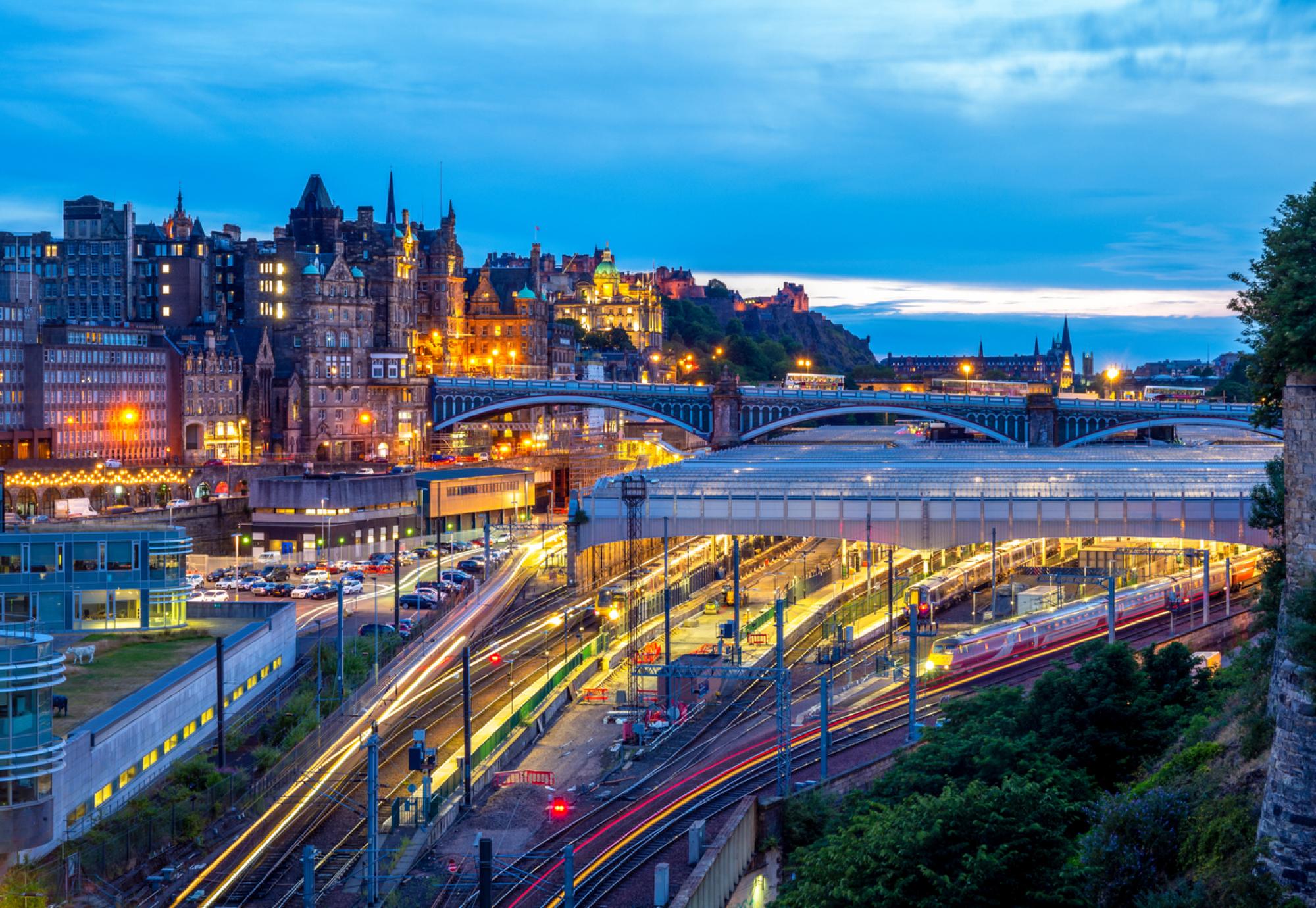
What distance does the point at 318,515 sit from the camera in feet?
290

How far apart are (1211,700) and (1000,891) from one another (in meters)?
13.5

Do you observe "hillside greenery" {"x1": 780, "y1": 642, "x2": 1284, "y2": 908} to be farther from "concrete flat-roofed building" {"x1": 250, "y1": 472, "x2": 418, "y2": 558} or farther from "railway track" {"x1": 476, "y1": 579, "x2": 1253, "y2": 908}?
"concrete flat-roofed building" {"x1": 250, "y1": 472, "x2": 418, "y2": 558}

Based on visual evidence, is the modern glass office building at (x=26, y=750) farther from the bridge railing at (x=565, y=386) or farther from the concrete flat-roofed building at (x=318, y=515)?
the bridge railing at (x=565, y=386)

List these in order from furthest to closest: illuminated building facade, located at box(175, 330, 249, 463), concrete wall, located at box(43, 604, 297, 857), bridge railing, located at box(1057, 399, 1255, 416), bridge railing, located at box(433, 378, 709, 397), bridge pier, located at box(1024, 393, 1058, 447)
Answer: bridge railing, located at box(433, 378, 709, 397)
bridge pier, located at box(1024, 393, 1058, 447)
illuminated building facade, located at box(175, 330, 249, 463)
bridge railing, located at box(1057, 399, 1255, 416)
concrete wall, located at box(43, 604, 297, 857)

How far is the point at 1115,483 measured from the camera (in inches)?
2714

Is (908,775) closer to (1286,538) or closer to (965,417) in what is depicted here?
(1286,538)

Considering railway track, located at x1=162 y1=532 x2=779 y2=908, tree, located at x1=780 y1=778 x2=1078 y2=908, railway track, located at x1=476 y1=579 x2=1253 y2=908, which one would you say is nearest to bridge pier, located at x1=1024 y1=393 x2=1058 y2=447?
railway track, located at x1=162 y1=532 x2=779 y2=908

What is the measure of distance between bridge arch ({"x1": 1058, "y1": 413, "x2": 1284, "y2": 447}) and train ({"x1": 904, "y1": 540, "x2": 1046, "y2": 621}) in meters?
41.6

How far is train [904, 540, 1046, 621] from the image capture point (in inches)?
2410

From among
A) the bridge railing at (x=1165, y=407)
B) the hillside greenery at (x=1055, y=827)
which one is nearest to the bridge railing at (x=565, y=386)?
the bridge railing at (x=1165, y=407)

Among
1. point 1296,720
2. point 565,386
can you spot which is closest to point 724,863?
point 1296,720

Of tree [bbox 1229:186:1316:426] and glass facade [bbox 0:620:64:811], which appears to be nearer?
tree [bbox 1229:186:1316:426]

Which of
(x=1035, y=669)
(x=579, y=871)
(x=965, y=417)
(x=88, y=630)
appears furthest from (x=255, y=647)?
(x=965, y=417)

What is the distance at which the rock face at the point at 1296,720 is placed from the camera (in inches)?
880
